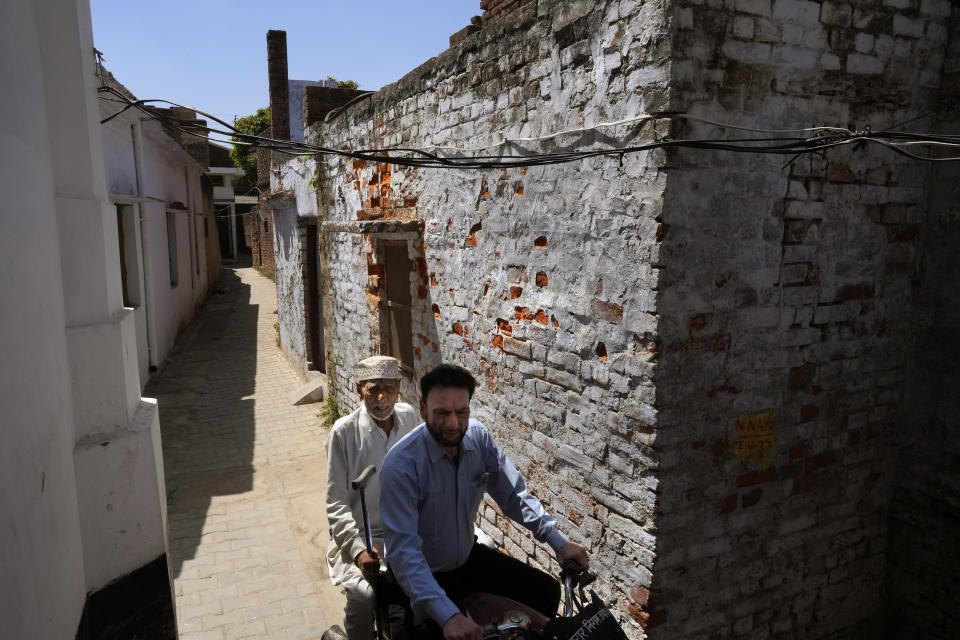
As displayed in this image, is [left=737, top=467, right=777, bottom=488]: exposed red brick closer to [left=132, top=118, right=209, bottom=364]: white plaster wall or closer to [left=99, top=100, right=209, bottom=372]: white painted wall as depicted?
[left=99, top=100, right=209, bottom=372]: white painted wall

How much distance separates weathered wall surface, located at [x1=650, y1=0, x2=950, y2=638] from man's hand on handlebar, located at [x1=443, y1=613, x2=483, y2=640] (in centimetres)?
129

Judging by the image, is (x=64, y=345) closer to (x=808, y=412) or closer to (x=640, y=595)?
(x=640, y=595)

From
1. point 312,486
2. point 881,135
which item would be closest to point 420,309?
point 312,486

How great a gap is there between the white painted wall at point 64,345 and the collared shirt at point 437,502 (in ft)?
4.43

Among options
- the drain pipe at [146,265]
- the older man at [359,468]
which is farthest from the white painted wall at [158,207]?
the older man at [359,468]

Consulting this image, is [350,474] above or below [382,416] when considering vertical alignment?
below

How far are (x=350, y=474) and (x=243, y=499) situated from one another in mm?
3142

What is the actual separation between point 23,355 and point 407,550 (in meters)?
1.69

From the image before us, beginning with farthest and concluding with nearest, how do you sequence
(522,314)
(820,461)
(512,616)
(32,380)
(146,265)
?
(146,265), (522,314), (820,461), (32,380), (512,616)

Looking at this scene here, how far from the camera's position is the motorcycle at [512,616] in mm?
2365

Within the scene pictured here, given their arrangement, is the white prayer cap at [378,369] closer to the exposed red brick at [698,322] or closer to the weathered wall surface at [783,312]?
the weathered wall surface at [783,312]

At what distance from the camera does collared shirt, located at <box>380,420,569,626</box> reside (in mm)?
2615

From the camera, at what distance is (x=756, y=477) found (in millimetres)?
3479

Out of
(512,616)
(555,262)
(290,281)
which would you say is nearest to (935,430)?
(555,262)
